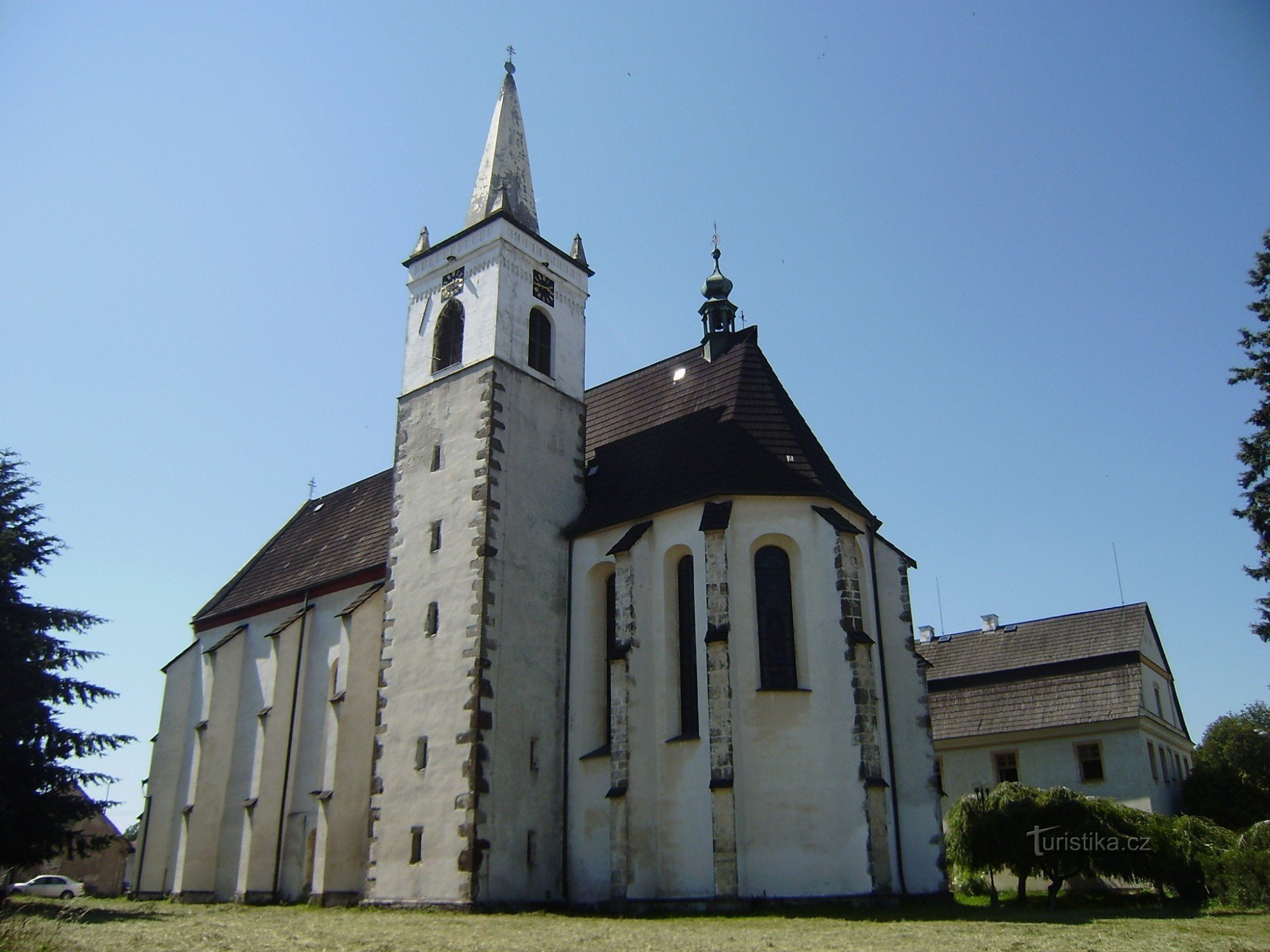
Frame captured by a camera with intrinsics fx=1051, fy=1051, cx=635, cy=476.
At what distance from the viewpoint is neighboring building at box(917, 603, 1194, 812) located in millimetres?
31906

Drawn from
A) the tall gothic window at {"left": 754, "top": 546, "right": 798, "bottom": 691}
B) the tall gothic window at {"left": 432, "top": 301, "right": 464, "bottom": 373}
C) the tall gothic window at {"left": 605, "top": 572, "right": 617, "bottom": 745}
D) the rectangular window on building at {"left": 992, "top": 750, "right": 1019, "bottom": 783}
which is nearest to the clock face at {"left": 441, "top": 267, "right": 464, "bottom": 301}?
the tall gothic window at {"left": 432, "top": 301, "right": 464, "bottom": 373}

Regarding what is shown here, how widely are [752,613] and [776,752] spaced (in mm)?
2775

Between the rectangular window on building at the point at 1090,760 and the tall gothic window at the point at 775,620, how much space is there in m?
16.3

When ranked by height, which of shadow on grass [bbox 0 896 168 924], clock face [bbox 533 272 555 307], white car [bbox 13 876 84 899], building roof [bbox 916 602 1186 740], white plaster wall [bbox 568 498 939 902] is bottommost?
shadow on grass [bbox 0 896 168 924]

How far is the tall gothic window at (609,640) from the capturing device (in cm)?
2233

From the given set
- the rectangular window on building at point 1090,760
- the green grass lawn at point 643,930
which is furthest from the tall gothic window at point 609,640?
the rectangular window on building at point 1090,760

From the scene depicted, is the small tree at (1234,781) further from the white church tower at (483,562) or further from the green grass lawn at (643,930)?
the white church tower at (483,562)

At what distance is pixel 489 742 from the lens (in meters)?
21.8

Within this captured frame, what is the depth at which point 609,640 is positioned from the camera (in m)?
23.7

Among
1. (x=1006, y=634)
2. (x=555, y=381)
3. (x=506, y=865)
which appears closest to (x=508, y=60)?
(x=555, y=381)

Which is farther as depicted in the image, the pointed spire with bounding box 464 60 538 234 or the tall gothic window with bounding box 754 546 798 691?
the pointed spire with bounding box 464 60 538 234

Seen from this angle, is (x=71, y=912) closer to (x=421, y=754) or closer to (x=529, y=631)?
(x=421, y=754)

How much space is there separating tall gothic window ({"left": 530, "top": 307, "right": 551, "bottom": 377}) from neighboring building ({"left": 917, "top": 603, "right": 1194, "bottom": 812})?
18.1 meters

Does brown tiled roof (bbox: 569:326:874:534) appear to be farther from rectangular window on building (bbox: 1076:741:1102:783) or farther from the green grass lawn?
rectangular window on building (bbox: 1076:741:1102:783)
